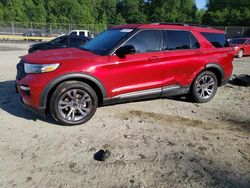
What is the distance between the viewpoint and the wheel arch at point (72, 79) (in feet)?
15.5

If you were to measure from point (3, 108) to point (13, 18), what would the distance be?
2543 inches

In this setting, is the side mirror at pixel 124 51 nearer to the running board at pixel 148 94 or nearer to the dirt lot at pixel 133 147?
the running board at pixel 148 94

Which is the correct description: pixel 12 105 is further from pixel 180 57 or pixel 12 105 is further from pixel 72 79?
pixel 180 57

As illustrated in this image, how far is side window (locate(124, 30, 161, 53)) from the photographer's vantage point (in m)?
5.42

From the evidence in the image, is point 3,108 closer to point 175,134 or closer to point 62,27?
point 175,134

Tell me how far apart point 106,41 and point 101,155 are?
2.60 m

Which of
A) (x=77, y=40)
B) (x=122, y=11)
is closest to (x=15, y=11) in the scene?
(x=122, y=11)

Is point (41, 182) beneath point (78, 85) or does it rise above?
beneath

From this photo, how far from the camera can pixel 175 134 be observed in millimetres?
4742

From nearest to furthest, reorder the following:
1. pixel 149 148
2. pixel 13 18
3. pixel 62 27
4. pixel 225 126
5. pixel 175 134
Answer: pixel 149 148
pixel 175 134
pixel 225 126
pixel 62 27
pixel 13 18

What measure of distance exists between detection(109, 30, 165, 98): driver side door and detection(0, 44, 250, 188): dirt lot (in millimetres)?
533

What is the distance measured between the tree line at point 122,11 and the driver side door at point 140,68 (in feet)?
191

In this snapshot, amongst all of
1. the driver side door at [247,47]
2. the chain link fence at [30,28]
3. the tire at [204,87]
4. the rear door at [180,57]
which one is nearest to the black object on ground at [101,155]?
the rear door at [180,57]

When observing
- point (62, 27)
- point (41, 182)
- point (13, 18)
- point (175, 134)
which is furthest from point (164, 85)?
point (13, 18)
